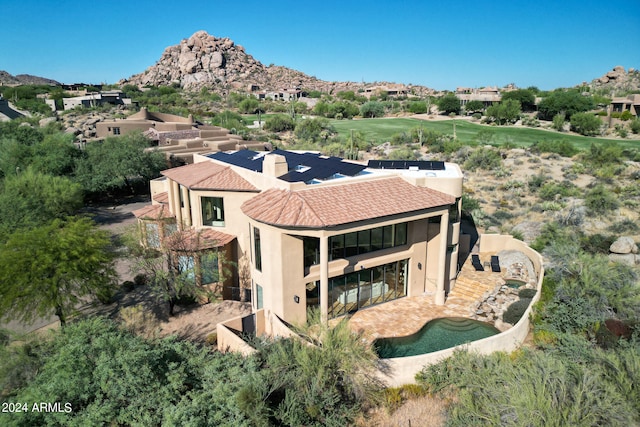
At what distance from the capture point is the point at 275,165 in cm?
2261

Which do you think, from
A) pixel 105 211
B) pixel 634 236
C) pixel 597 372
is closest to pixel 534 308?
pixel 597 372

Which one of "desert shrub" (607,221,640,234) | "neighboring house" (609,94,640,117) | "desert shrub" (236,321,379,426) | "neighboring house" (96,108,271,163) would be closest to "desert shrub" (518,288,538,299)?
"desert shrub" (236,321,379,426)

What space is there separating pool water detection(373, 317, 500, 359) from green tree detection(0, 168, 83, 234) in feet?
80.1

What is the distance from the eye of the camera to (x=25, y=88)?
126 m

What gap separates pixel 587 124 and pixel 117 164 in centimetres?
8050

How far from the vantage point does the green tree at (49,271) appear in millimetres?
19156

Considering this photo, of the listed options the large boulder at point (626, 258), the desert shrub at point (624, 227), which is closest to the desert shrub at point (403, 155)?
the desert shrub at point (624, 227)

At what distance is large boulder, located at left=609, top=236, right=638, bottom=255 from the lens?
3025 cm

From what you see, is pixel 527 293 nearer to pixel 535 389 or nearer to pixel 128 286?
pixel 535 389

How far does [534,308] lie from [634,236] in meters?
17.5

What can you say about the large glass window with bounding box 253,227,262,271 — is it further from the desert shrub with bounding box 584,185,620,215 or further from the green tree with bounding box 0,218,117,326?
the desert shrub with bounding box 584,185,620,215

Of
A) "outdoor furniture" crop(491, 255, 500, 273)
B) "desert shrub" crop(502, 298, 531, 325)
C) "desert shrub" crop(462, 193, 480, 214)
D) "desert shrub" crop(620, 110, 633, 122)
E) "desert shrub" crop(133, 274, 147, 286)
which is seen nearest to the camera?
"desert shrub" crop(502, 298, 531, 325)

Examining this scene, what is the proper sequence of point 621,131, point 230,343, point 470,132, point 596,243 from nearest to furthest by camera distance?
point 230,343
point 596,243
point 621,131
point 470,132

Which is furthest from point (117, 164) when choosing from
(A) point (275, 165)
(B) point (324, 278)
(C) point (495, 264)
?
(C) point (495, 264)
